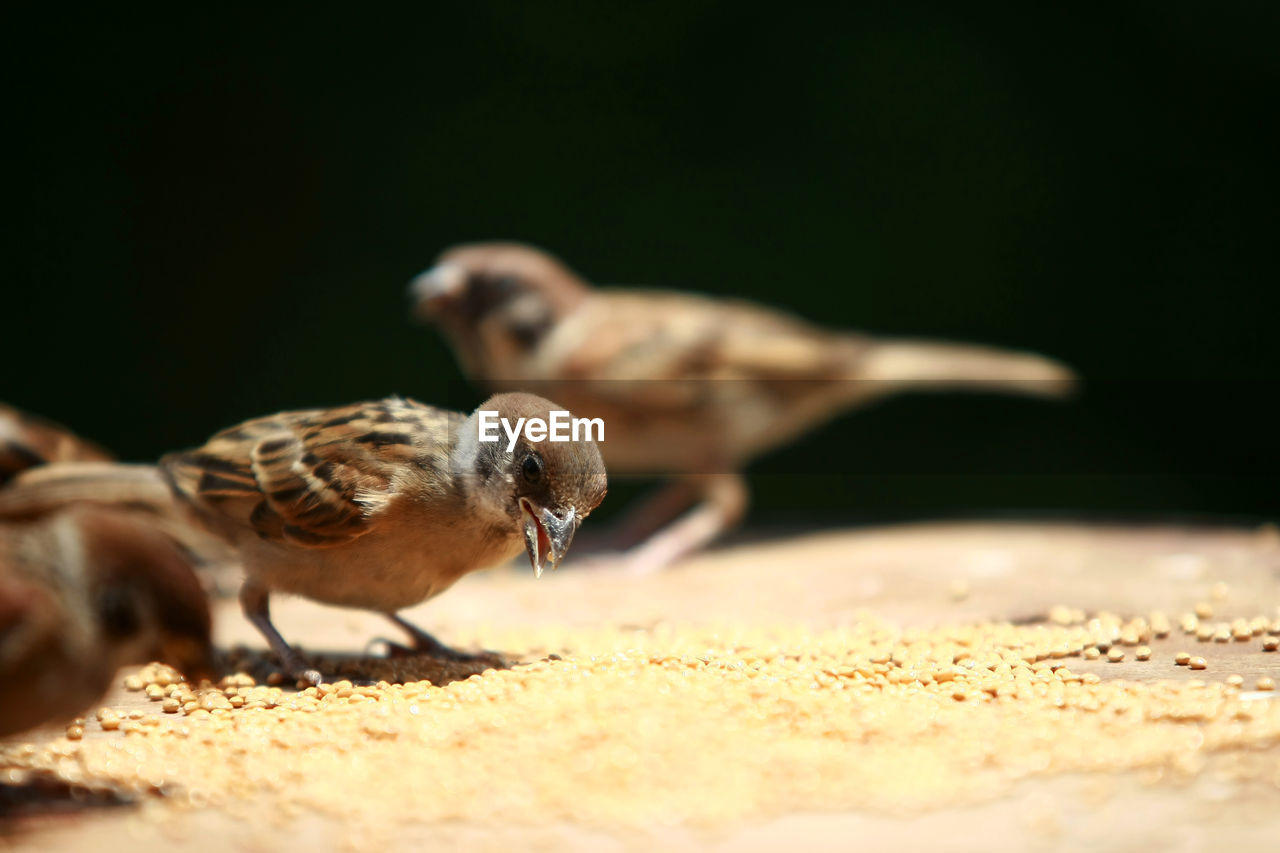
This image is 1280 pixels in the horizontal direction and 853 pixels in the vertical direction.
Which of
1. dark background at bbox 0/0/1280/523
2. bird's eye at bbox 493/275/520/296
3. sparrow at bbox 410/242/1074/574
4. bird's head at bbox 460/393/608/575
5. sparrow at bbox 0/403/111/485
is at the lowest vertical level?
bird's head at bbox 460/393/608/575

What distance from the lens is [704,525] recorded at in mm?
6504

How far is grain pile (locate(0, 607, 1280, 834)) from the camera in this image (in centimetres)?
229

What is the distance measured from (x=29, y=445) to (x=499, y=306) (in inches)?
107

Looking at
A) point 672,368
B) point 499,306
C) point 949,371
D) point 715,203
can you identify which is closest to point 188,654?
point 672,368

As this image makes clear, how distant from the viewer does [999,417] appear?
7.88 m

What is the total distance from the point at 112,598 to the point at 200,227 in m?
6.15

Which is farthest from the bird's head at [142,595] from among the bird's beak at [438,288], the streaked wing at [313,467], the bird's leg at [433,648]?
the bird's beak at [438,288]

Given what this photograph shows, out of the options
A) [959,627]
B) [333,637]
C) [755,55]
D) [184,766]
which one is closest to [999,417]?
[755,55]

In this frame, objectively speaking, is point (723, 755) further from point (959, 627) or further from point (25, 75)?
point (25, 75)

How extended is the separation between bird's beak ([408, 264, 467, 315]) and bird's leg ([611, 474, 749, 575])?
5.67ft

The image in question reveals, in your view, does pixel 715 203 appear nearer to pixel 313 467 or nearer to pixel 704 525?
pixel 704 525

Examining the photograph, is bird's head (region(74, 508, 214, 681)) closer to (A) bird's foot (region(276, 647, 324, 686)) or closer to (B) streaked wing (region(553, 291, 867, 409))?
(A) bird's foot (region(276, 647, 324, 686))

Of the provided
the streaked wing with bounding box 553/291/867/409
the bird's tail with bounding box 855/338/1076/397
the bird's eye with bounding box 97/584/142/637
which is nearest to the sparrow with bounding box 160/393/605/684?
the bird's eye with bounding box 97/584/142/637

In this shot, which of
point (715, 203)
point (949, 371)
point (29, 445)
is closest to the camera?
point (29, 445)
